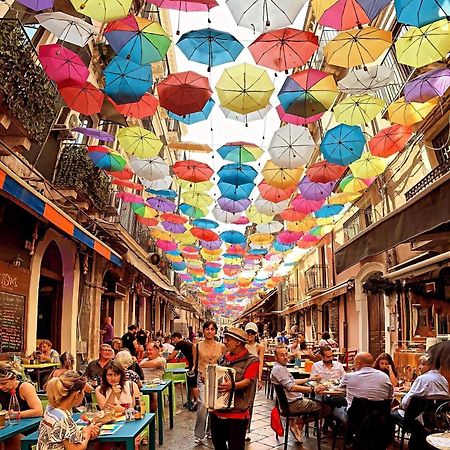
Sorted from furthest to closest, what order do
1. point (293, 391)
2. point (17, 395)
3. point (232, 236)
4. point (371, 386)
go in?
point (232, 236), point (293, 391), point (371, 386), point (17, 395)

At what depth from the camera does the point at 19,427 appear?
5586 millimetres

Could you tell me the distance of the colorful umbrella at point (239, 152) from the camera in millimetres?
12844

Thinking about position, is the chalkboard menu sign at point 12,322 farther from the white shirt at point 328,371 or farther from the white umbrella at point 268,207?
the white umbrella at point 268,207

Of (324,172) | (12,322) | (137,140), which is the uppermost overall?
(137,140)

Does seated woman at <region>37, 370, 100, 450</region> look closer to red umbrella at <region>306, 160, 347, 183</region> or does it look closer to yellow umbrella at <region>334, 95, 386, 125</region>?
yellow umbrella at <region>334, 95, 386, 125</region>

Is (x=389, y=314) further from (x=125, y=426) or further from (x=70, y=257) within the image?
(x=125, y=426)

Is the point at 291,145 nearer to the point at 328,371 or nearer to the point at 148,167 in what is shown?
the point at 148,167

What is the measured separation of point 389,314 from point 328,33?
984cm

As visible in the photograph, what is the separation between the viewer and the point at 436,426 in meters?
6.03

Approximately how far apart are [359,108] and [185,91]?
10.4 ft

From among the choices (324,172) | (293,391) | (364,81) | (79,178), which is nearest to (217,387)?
(293,391)

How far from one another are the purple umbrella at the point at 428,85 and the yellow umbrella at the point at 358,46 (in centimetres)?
166

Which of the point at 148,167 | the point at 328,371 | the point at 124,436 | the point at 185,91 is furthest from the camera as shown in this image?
the point at 148,167

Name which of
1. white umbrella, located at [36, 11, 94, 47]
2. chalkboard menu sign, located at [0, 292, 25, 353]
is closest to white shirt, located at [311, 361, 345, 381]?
chalkboard menu sign, located at [0, 292, 25, 353]
